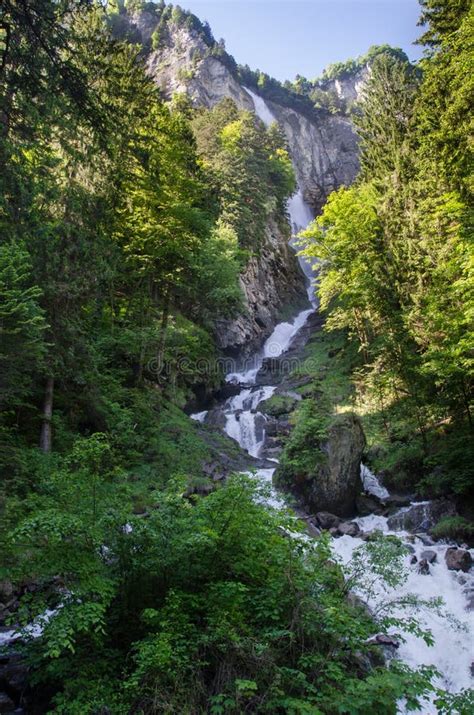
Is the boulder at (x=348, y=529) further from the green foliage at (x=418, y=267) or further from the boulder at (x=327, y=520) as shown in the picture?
the green foliage at (x=418, y=267)

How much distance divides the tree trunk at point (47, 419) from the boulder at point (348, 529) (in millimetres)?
8224

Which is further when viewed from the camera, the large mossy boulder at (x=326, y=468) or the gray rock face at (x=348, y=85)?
the gray rock face at (x=348, y=85)

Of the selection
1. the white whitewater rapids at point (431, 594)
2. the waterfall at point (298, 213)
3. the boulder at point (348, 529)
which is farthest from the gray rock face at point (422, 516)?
the waterfall at point (298, 213)

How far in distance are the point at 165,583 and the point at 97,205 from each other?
1159 centimetres

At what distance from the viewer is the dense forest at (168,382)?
14.3 ft

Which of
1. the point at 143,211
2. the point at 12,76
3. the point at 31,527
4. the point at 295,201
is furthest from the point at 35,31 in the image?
the point at 295,201

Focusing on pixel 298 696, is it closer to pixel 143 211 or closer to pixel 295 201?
pixel 143 211

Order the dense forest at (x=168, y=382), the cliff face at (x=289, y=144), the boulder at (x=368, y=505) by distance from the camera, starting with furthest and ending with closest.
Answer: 1. the cliff face at (x=289, y=144)
2. the boulder at (x=368, y=505)
3. the dense forest at (x=168, y=382)

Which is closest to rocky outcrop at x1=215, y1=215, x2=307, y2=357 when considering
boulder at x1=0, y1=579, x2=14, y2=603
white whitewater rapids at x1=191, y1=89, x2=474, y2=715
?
white whitewater rapids at x1=191, y1=89, x2=474, y2=715

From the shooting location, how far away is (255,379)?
2916cm

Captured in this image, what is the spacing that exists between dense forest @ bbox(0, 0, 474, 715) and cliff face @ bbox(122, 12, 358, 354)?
28.4ft

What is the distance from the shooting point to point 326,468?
1367 cm

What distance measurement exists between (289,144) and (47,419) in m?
69.1

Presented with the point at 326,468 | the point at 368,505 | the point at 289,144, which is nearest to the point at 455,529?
the point at 368,505
